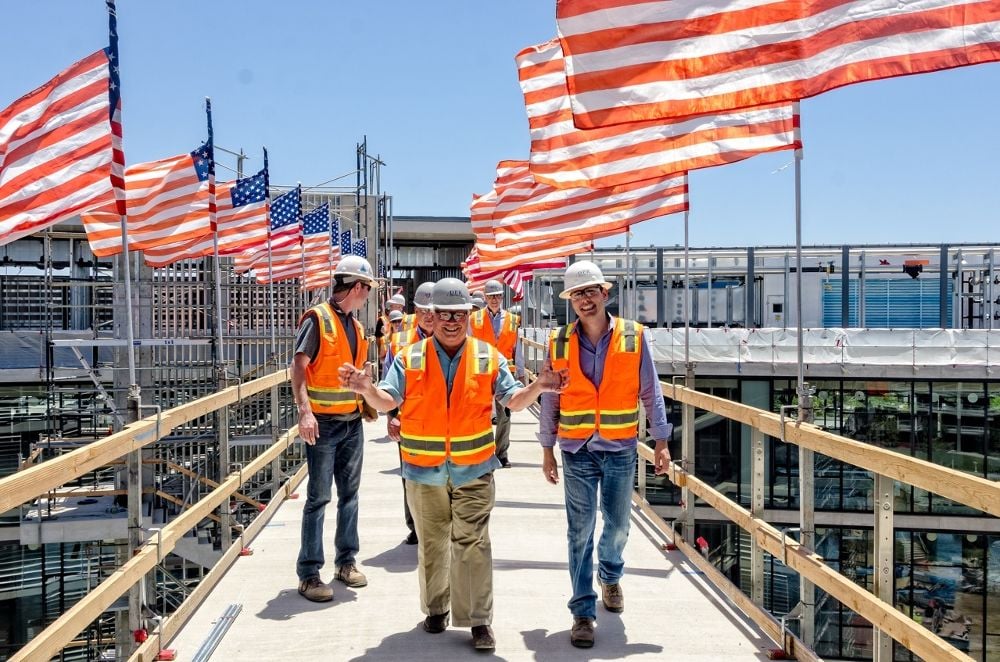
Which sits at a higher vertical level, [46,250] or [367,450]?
[46,250]

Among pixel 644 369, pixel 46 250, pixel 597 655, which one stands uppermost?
pixel 46 250

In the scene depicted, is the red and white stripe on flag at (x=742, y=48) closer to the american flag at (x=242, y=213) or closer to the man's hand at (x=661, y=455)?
the man's hand at (x=661, y=455)

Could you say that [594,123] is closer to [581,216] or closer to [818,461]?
[581,216]

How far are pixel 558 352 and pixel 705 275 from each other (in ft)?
119

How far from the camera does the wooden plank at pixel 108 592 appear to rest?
3.29 m

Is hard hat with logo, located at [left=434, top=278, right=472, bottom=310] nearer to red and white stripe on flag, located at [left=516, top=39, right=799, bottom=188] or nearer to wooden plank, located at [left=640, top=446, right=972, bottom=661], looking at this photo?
wooden plank, located at [left=640, top=446, right=972, bottom=661]

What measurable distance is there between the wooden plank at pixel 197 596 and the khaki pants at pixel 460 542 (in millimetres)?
1398

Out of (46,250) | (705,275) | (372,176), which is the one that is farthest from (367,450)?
(705,275)

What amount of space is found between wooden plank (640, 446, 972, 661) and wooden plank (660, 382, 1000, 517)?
501 millimetres

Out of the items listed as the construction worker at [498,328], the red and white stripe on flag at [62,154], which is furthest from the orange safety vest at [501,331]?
the red and white stripe on flag at [62,154]

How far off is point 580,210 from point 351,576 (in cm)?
582

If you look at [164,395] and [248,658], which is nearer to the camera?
[248,658]

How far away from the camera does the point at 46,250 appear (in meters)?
12.1

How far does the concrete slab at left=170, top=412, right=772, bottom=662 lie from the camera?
476cm
